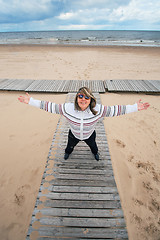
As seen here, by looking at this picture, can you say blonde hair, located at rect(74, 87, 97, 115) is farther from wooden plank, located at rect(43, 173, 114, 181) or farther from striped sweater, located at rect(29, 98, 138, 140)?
wooden plank, located at rect(43, 173, 114, 181)

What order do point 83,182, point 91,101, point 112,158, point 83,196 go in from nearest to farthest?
point 91,101 → point 83,196 → point 83,182 → point 112,158

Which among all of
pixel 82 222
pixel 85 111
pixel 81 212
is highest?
pixel 85 111

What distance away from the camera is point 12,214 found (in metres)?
2.84

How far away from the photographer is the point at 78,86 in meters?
7.98

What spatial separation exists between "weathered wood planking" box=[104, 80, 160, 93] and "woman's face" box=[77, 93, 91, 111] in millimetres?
5964

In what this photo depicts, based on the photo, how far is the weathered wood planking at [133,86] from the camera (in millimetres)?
7484

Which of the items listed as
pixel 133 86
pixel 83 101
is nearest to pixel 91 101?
pixel 83 101

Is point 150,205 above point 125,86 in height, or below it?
below

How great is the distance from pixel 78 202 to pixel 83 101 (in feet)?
7.27

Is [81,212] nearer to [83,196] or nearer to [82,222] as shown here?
[82,222]

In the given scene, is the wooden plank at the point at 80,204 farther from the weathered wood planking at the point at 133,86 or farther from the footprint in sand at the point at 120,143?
the weathered wood planking at the point at 133,86

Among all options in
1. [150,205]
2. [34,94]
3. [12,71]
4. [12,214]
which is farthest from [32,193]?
[12,71]

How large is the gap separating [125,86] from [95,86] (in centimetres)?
193

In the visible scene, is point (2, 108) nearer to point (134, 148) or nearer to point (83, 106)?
point (83, 106)
